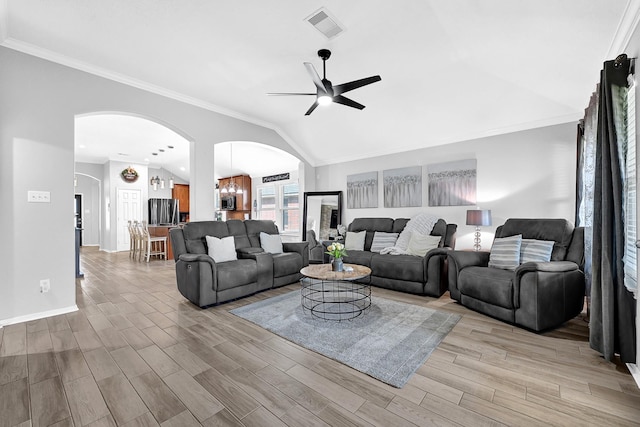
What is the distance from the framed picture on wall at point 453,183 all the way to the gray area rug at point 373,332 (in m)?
2.36

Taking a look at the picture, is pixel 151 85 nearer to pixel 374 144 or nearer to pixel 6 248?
pixel 6 248

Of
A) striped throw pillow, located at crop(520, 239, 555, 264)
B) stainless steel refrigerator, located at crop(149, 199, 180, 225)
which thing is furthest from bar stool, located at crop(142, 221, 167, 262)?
striped throw pillow, located at crop(520, 239, 555, 264)

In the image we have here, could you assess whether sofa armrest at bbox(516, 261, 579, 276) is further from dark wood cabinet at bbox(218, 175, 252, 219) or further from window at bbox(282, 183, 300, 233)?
dark wood cabinet at bbox(218, 175, 252, 219)

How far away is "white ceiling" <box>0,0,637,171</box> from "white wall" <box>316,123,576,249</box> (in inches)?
8.6

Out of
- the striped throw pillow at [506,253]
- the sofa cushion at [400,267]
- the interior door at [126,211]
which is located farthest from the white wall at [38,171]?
the interior door at [126,211]

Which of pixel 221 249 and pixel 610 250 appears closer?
pixel 610 250

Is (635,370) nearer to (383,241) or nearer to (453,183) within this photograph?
(383,241)

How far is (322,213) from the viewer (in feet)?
22.0

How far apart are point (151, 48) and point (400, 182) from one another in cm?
443

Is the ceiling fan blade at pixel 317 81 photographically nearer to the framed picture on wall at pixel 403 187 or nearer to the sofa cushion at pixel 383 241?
the sofa cushion at pixel 383 241

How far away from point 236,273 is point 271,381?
1914mm

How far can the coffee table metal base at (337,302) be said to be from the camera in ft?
10.3

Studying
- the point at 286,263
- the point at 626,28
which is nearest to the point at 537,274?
the point at 626,28

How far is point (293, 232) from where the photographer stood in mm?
8195
